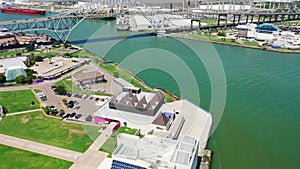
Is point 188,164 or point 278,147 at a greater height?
point 188,164

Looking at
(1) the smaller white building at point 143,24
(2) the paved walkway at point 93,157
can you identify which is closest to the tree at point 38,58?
(2) the paved walkway at point 93,157

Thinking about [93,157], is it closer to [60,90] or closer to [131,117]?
[131,117]

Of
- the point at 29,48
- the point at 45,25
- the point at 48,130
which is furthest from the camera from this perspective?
the point at 45,25

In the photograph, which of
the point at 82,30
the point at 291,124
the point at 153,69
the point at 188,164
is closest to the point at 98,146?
the point at 188,164

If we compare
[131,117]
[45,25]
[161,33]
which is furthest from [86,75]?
[161,33]

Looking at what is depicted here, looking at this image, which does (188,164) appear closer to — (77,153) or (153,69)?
(77,153)

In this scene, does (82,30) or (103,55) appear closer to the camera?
(103,55)
